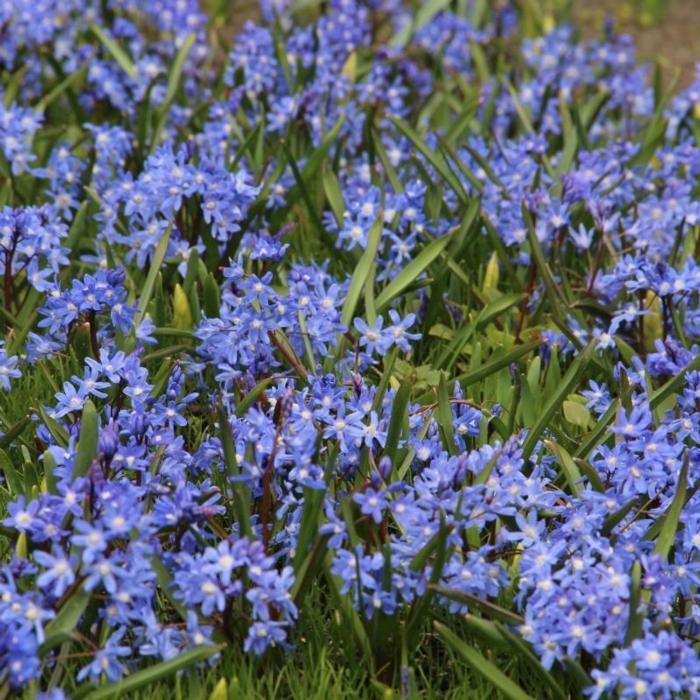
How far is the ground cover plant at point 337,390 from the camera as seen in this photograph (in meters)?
2.84

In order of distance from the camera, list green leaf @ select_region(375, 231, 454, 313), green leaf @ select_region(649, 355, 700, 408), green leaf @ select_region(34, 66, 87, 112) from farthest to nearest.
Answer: green leaf @ select_region(34, 66, 87, 112) < green leaf @ select_region(375, 231, 454, 313) < green leaf @ select_region(649, 355, 700, 408)

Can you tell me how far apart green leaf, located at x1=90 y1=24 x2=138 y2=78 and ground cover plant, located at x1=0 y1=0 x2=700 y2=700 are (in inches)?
0.6

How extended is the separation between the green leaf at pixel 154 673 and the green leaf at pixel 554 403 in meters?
1.16

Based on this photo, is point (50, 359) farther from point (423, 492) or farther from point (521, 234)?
point (521, 234)

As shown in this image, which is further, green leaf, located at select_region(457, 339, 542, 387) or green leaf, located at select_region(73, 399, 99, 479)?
green leaf, located at select_region(457, 339, 542, 387)

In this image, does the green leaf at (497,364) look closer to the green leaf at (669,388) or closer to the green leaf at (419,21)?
the green leaf at (669,388)

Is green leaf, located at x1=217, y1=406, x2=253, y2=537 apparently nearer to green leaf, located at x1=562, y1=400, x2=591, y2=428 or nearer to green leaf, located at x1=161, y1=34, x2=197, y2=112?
green leaf, located at x1=562, y1=400, x2=591, y2=428

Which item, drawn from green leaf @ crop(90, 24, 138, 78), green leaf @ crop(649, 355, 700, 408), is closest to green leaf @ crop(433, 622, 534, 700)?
green leaf @ crop(649, 355, 700, 408)

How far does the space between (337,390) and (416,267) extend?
3.30ft

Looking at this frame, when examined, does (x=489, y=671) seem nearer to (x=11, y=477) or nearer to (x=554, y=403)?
(x=554, y=403)

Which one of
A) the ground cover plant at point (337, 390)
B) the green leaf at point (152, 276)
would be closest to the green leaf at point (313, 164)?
the ground cover plant at point (337, 390)

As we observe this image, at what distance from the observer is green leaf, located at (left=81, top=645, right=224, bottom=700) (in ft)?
8.90

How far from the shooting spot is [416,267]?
425 cm

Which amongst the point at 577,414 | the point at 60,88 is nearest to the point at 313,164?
the point at 60,88
